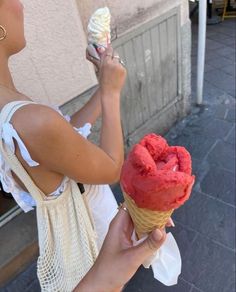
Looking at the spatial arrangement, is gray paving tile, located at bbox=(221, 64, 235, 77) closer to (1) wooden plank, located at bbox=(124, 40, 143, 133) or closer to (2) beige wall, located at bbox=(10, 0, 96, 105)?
(1) wooden plank, located at bbox=(124, 40, 143, 133)

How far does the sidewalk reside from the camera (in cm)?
261

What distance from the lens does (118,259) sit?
44.6 inches

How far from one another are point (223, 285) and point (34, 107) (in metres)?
2.18

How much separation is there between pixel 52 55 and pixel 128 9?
3.31ft

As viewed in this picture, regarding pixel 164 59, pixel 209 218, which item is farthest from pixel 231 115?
pixel 209 218

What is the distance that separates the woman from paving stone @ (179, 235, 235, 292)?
161cm

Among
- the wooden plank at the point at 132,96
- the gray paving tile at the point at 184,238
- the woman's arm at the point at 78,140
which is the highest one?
the woman's arm at the point at 78,140

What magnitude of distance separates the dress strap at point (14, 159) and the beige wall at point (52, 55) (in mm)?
1173

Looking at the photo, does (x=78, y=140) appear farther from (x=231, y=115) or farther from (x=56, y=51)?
(x=231, y=115)

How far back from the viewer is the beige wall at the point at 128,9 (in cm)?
265

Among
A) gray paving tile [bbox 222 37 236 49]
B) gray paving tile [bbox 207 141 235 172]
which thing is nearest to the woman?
gray paving tile [bbox 207 141 235 172]

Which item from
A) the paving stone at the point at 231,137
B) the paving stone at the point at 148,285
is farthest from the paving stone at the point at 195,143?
the paving stone at the point at 148,285

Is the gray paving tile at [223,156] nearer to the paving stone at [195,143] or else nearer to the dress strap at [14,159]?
the paving stone at [195,143]

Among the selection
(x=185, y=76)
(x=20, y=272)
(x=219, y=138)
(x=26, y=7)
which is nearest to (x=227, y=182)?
(x=219, y=138)
